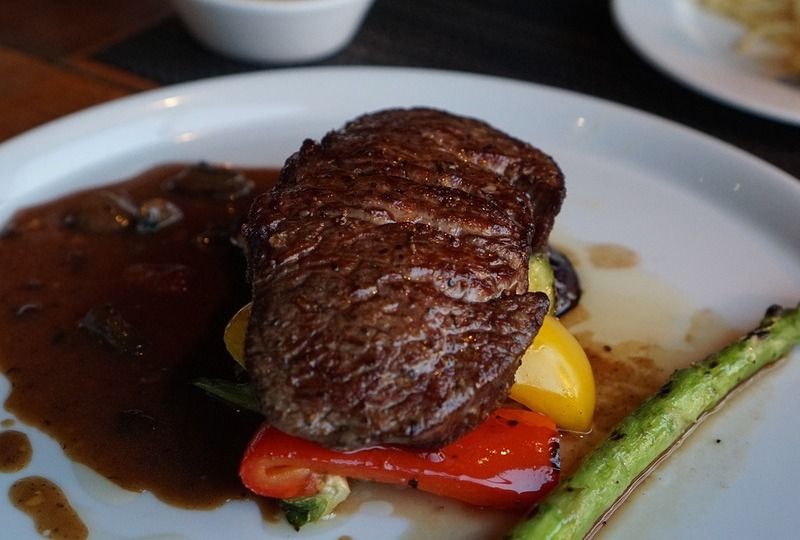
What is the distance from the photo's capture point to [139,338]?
127 inches

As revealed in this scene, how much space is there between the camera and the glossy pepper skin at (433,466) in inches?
100

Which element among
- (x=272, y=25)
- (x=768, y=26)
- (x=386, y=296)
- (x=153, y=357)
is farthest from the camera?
(x=768, y=26)

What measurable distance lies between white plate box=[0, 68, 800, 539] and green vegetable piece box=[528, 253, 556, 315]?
33 cm

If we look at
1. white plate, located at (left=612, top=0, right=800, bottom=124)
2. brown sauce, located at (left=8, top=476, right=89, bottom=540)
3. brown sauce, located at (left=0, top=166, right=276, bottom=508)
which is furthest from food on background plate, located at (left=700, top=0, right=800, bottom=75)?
brown sauce, located at (left=8, top=476, right=89, bottom=540)

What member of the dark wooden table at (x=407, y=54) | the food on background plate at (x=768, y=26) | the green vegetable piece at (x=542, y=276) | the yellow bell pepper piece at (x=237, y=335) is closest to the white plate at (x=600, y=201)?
the green vegetable piece at (x=542, y=276)

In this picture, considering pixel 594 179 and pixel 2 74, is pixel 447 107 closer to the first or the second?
pixel 594 179

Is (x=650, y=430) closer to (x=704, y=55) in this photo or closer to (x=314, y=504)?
(x=314, y=504)

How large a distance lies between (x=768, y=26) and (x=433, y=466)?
4005 millimetres

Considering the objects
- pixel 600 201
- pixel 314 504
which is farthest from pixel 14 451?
pixel 600 201

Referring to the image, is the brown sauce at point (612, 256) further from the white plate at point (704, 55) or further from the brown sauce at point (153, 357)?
the white plate at point (704, 55)

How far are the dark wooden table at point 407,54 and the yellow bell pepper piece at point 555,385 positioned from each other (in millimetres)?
2267

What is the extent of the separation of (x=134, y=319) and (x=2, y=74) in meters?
2.50

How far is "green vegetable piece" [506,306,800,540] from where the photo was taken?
2420 mm

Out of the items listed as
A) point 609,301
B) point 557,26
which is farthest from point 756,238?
point 557,26
